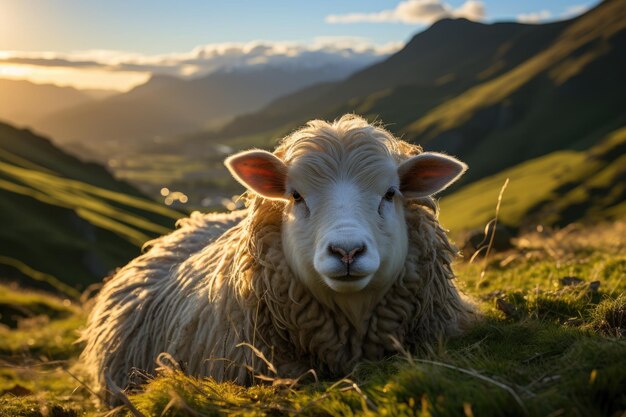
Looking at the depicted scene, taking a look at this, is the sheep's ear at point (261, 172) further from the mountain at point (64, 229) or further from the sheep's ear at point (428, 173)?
the mountain at point (64, 229)

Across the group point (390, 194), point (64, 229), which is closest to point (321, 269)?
point (390, 194)

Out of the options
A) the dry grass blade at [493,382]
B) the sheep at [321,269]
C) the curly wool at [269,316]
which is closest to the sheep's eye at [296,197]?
the sheep at [321,269]

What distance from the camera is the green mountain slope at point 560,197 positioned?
298ft

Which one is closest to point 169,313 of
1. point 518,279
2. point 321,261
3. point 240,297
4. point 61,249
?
point 240,297

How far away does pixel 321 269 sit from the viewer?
4.71 m

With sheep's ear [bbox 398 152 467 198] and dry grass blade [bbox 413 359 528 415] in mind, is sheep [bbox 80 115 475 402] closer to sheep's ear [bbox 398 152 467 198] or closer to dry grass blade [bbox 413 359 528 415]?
sheep's ear [bbox 398 152 467 198]

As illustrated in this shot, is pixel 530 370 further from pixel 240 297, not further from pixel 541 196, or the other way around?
pixel 541 196

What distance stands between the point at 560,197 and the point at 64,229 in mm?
75582

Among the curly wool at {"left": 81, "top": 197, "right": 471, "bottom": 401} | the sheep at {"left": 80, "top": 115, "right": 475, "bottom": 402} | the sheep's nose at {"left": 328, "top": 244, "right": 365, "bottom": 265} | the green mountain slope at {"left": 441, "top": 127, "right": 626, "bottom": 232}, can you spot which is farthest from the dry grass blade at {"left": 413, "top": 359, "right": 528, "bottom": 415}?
the green mountain slope at {"left": 441, "top": 127, "right": 626, "bottom": 232}

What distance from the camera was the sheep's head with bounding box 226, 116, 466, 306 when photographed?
4.82 metres

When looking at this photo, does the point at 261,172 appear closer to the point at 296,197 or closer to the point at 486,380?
the point at 296,197

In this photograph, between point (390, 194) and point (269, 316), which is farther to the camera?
point (269, 316)

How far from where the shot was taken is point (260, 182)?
5895mm

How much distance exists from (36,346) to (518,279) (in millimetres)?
9795
